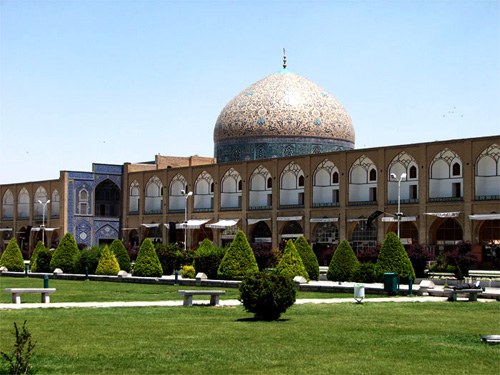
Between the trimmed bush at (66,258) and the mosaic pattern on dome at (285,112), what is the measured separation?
21.3 metres

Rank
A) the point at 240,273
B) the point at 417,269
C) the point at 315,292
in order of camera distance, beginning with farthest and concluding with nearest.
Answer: the point at 417,269 < the point at 240,273 < the point at 315,292

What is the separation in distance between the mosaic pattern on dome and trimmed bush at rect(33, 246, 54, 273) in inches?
816

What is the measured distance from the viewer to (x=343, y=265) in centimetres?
3173

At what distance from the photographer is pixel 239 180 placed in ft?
182

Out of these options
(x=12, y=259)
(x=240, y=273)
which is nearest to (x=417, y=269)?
(x=240, y=273)

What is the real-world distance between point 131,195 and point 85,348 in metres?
51.3

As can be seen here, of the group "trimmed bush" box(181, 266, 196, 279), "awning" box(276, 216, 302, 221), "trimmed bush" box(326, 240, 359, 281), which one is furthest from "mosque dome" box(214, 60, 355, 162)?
"trimmed bush" box(326, 240, 359, 281)

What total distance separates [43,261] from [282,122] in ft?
70.5

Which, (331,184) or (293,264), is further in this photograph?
(331,184)

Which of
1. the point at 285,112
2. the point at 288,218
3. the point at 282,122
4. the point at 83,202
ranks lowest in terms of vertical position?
the point at 288,218

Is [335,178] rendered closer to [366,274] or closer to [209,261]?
[209,261]

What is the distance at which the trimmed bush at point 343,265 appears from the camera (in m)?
31.6

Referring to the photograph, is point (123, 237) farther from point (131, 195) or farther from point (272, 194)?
point (272, 194)

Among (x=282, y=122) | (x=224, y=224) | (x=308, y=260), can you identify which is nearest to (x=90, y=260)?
(x=308, y=260)
